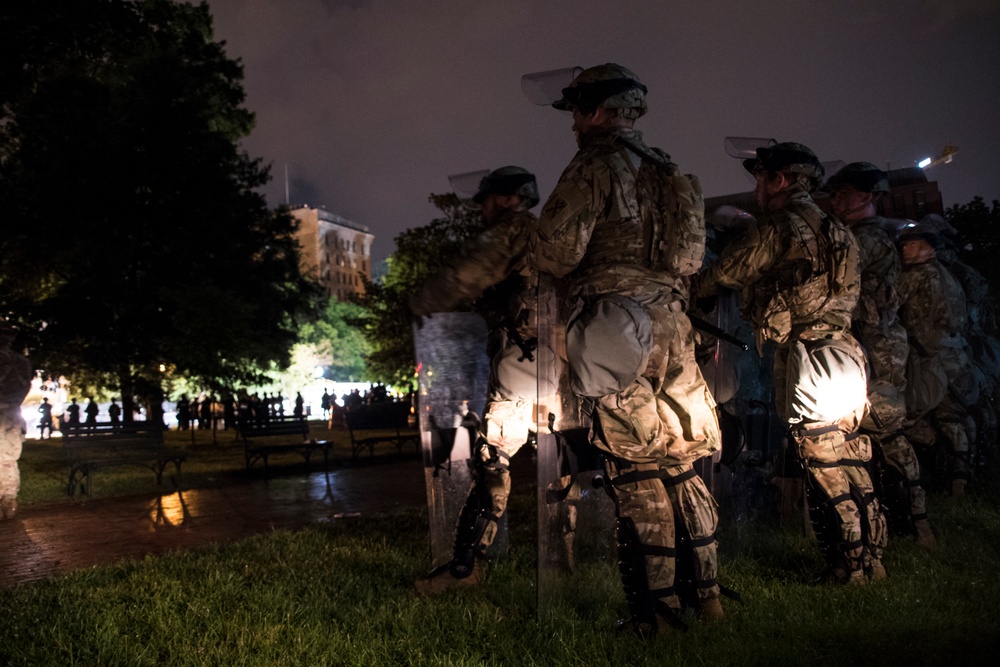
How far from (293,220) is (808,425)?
23444 millimetres

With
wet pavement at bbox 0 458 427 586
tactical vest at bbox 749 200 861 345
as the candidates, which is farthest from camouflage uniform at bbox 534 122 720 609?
wet pavement at bbox 0 458 427 586

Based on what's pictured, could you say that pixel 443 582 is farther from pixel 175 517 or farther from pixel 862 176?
pixel 175 517

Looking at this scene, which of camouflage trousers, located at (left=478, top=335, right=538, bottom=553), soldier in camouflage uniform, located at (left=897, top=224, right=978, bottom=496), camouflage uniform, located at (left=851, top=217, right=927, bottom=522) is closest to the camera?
camouflage trousers, located at (left=478, top=335, right=538, bottom=553)

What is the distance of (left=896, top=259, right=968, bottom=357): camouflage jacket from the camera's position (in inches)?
280

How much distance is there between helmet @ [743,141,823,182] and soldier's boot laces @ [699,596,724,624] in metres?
2.48

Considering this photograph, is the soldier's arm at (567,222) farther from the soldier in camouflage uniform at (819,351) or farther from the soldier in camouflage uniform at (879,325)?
the soldier in camouflage uniform at (879,325)

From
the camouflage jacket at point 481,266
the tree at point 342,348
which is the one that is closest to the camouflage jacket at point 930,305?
the camouflage jacket at point 481,266

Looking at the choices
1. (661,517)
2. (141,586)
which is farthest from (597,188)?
(141,586)

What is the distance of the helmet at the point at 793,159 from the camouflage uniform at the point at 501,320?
1.51 m

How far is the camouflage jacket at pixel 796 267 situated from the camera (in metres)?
4.43

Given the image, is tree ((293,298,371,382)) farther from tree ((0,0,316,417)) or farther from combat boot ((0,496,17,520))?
combat boot ((0,496,17,520))

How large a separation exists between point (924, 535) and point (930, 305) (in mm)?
2640

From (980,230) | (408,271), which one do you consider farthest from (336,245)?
(980,230)

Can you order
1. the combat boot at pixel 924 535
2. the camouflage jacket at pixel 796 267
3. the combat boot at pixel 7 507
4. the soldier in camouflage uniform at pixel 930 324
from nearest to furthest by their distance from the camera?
the camouflage jacket at pixel 796 267, the combat boot at pixel 924 535, the soldier in camouflage uniform at pixel 930 324, the combat boot at pixel 7 507
